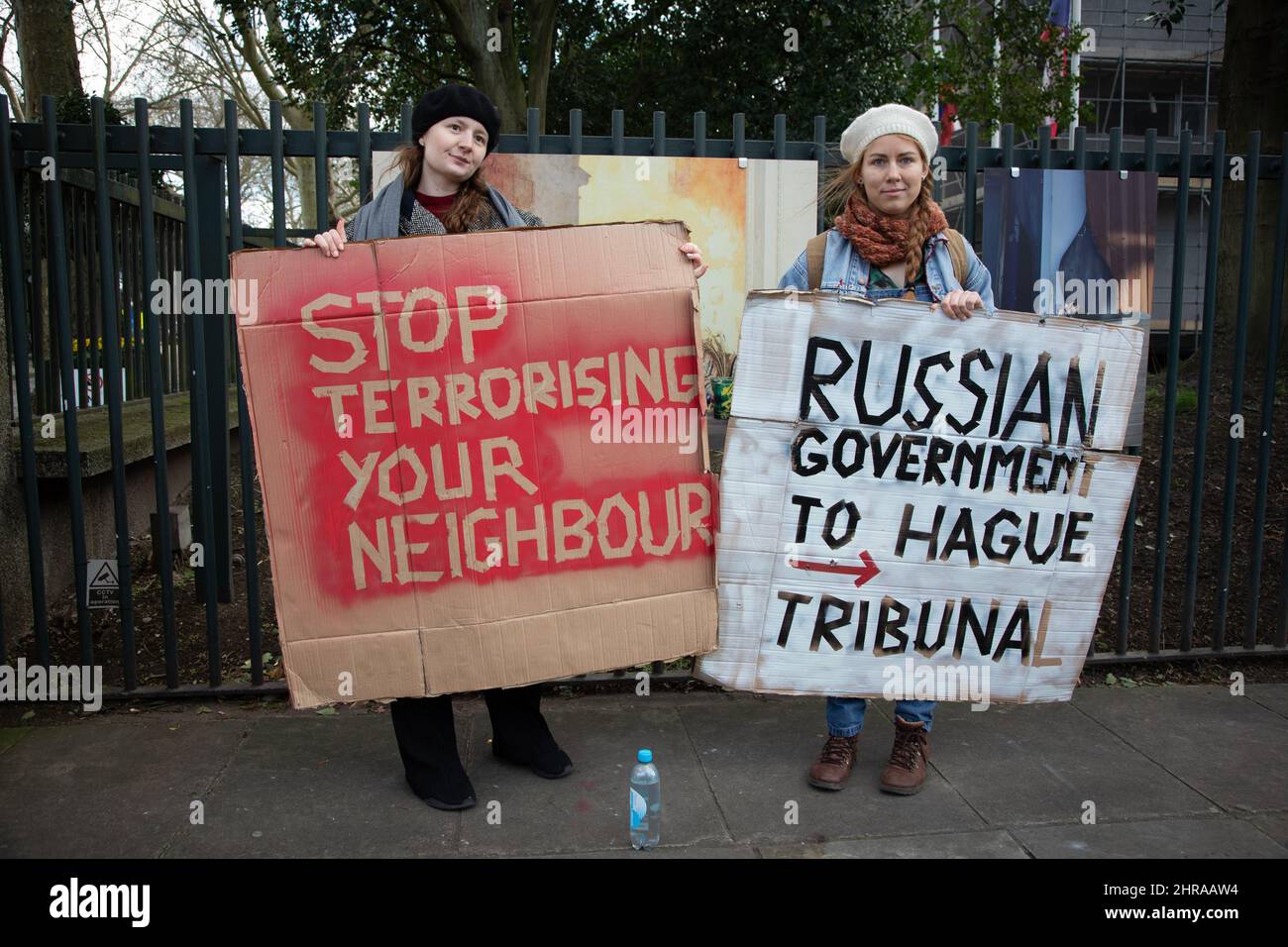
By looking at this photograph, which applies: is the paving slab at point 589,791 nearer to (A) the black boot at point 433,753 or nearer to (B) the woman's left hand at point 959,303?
(A) the black boot at point 433,753

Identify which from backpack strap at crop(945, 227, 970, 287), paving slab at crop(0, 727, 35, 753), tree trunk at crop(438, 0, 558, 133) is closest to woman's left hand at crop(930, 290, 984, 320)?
backpack strap at crop(945, 227, 970, 287)

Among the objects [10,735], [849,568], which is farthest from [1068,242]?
[10,735]

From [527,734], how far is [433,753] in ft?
1.24

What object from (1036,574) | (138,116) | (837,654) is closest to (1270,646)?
(1036,574)

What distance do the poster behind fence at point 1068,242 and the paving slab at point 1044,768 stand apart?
65.2 inches

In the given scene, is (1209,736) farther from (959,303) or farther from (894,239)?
(894,239)

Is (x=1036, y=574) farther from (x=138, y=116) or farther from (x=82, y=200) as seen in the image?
(x=82, y=200)

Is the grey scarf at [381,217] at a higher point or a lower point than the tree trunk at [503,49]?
lower

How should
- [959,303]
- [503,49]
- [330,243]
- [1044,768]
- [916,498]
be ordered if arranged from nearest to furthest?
[330,243], [959,303], [916,498], [1044,768], [503,49]

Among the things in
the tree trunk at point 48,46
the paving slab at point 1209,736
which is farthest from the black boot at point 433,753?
the tree trunk at point 48,46

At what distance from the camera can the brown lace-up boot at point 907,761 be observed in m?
3.58

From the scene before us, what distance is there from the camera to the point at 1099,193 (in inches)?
174

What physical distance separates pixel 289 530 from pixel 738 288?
81.2 inches

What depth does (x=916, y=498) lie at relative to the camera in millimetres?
3402
